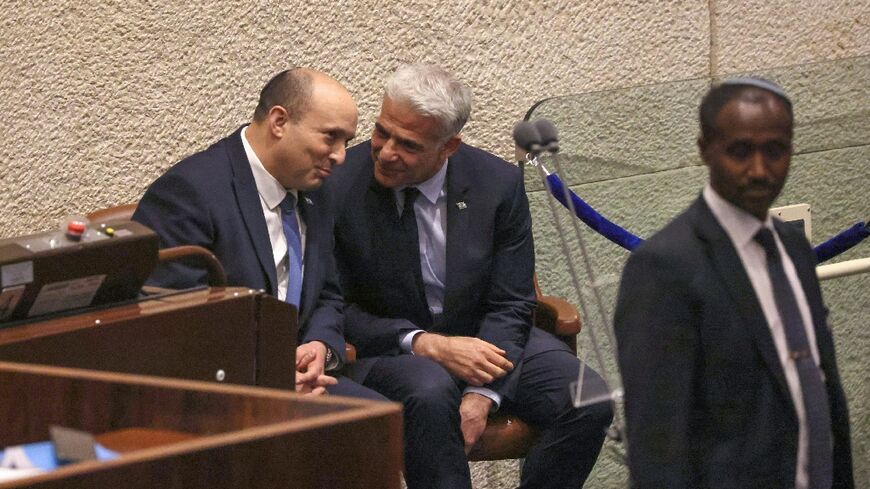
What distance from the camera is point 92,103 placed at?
3594mm

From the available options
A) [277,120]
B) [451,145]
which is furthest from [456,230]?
[277,120]

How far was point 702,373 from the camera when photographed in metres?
1.97

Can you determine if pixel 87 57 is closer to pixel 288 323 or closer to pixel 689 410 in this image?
pixel 288 323

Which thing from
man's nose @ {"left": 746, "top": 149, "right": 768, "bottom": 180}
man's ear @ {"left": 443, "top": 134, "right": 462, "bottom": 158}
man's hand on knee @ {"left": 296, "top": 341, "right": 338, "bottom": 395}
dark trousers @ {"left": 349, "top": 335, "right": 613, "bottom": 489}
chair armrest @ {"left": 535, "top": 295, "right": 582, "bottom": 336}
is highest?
man's ear @ {"left": 443, "top": 134, "right": 462, "bottom": 158}

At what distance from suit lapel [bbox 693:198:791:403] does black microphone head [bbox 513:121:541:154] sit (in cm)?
47

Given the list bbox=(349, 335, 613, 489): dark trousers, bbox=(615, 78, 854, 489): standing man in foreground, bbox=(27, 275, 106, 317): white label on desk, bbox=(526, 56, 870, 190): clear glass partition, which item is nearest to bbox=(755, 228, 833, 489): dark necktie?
bbox=(615, 78, 854, 489): standing man in foreground

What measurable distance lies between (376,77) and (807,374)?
2207mm

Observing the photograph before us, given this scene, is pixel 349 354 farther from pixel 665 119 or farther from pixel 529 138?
pixel 665 119

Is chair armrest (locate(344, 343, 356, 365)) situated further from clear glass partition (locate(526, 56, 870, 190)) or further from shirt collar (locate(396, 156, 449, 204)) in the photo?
clear glass partition (locate(526, 56, 870, 190))

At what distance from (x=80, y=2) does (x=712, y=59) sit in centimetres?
211

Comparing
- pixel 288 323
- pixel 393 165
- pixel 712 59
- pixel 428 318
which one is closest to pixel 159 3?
pixel 393 165

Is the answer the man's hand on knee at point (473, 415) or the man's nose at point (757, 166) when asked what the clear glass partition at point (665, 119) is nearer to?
the man's hand on knee at point (473, 415)

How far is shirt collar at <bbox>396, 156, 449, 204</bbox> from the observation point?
11.5 feet

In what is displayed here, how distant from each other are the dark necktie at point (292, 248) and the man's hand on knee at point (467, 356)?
0.34m
